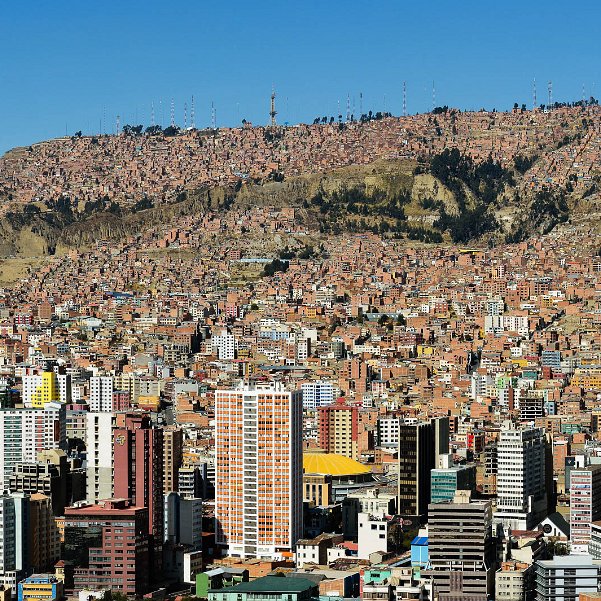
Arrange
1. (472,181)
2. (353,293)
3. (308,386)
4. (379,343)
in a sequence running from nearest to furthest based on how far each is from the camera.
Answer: (308,386)
(379,343)
(353,293)
(472,181)

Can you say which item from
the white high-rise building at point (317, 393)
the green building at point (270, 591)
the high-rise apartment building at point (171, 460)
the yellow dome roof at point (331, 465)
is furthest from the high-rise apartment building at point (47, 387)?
the green building at point (270, 591)

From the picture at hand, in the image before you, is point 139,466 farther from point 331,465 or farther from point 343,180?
point 343,180

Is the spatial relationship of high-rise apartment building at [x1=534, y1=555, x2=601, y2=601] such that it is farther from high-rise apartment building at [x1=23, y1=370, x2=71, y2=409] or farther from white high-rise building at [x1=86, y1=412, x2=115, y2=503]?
high-rise apartment building at [x1=23, y1=370, x2=71, y2=409]

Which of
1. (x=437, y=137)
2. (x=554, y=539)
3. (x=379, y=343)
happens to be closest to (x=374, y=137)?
(x=437, y=137)

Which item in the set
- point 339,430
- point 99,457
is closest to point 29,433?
point 99,457

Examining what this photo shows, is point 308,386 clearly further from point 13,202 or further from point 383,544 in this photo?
point 13,202
